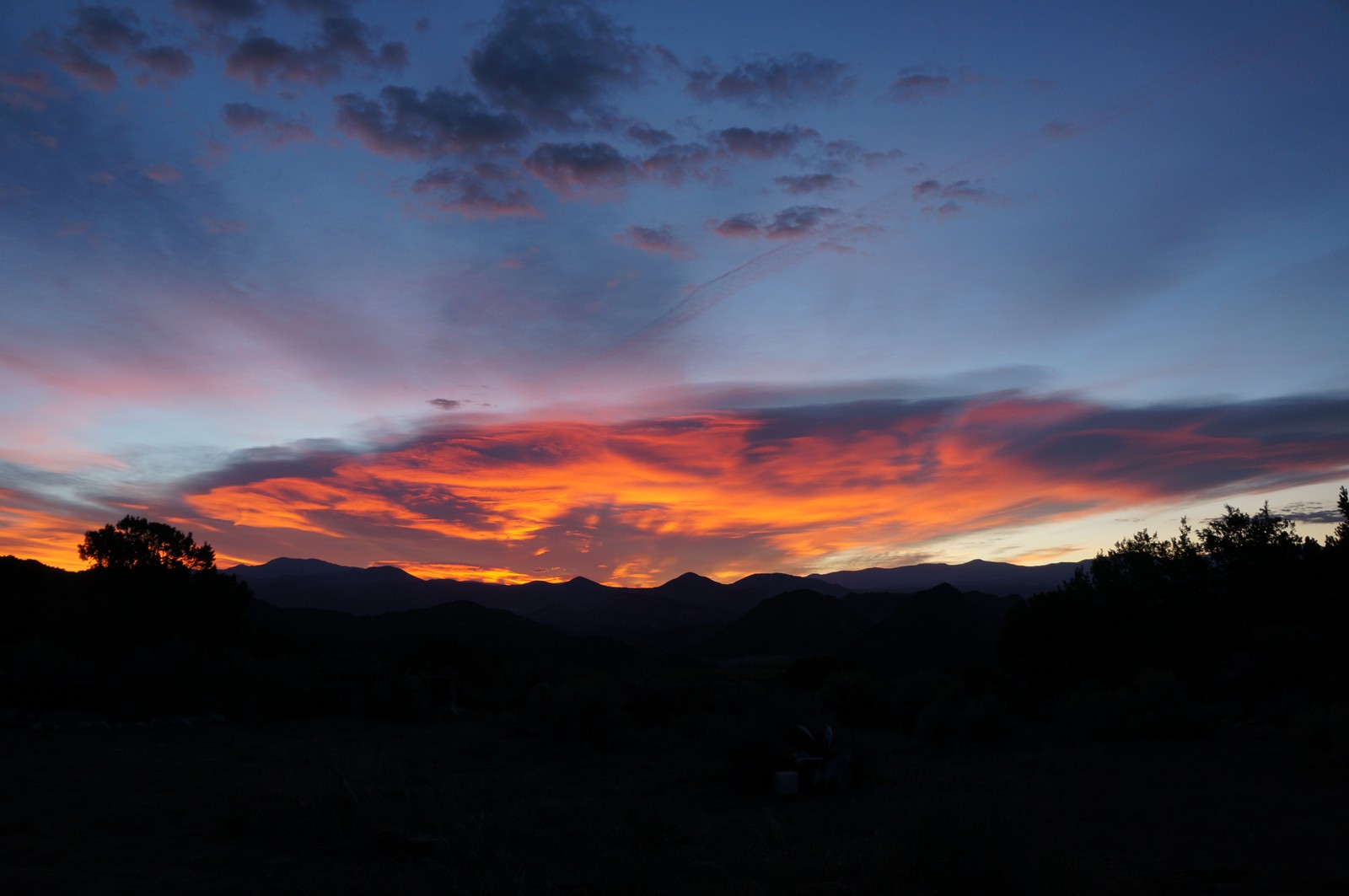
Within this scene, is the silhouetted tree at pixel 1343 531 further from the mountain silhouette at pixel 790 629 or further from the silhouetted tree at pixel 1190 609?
the mountain silhouette at pixel 790 629

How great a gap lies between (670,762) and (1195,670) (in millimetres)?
14257

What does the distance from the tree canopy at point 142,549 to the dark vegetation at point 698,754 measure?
0.38 ft

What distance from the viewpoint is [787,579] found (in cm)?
14675

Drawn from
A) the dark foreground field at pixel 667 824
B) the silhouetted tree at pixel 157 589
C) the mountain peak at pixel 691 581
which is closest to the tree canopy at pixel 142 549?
the silhouetted tree at pixel 157 589

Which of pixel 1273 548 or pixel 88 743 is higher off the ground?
pixel 1273 548

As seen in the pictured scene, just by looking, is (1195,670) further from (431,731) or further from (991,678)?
(431,731)

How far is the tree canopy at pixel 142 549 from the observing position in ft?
99.9

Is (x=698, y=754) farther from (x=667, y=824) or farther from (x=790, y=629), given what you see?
(x=790, y=629)

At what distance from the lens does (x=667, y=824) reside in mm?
8727

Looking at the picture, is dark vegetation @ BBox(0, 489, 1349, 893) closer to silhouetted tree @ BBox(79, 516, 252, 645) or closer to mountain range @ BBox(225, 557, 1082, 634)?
silhouetted tree @ BBox(79, 516, 252, 645)

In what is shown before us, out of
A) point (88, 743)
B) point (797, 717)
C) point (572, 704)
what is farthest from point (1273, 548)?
point (88, 743)

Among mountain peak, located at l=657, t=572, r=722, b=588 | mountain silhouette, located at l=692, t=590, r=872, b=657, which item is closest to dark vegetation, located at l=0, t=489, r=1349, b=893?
mountain silhouette, located at l=692, t=590, r=872, b=657

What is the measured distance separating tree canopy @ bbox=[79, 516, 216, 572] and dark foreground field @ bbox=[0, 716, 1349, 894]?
1945cm

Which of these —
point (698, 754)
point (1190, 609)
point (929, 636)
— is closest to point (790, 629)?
point (929, 636)
